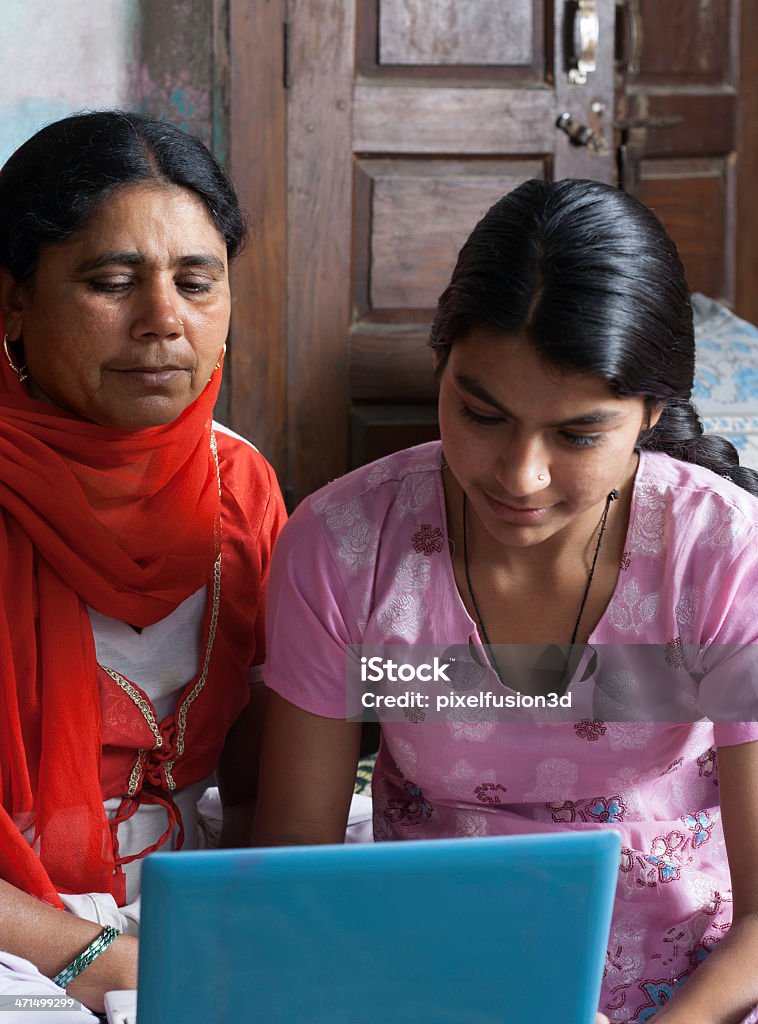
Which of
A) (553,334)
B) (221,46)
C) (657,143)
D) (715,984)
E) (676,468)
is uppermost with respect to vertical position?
(221,46)

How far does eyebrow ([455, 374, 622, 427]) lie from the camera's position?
112cm

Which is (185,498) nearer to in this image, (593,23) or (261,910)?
(261,910)

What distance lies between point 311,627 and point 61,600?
0.32m

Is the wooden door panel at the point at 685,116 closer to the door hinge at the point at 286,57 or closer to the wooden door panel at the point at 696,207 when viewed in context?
the wooden door panel at the point at 696,207

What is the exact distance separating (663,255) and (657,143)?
2476mm

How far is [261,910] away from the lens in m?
0.78

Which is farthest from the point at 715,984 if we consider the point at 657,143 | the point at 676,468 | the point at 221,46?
the point at 657,143

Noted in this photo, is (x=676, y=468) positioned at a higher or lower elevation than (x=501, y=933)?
higher

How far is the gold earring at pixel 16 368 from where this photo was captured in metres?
1.44

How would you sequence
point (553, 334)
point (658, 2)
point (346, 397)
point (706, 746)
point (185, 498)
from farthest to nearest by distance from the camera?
1. point (658, 2)
2. point (346, 397)
3. point (185, 498)
4. point (706, 746)
5. point (553, 334)

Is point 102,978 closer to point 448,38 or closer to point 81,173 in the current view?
point 81,173

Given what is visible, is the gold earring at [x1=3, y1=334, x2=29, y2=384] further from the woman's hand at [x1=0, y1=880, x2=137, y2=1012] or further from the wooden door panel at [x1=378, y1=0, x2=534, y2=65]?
the wooden door panel at [x1=378, y1=0, x2=534, y2=65]

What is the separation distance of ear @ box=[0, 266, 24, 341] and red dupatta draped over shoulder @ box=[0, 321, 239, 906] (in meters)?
0.05

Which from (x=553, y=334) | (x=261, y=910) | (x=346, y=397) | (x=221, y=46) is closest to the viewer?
(x=261, y=910)
